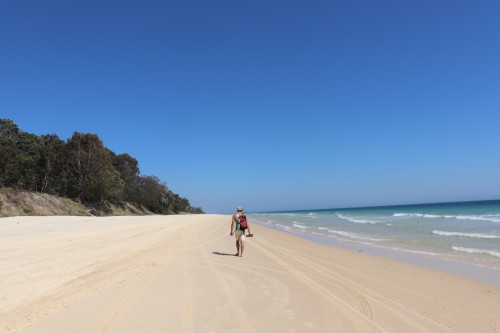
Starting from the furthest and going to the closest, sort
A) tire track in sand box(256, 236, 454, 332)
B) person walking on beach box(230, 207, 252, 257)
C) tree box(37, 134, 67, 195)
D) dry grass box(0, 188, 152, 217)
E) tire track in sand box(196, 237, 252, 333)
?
tree box(37, 134, 67, 195) → dry grass box(0, 188, 152, 217) → person walking on beach box(230, 207, 252, 257) → tire track in sand box(256, 236, 454, 332) → tire track in sand box(196, 237, 252, 333)

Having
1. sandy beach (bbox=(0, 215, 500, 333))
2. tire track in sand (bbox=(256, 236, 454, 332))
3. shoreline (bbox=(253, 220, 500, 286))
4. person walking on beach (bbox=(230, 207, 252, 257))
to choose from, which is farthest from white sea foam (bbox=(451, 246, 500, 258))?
person walking on beach (bbox=(230, 207, 252, 257))

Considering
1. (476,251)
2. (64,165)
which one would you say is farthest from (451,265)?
(64,165)

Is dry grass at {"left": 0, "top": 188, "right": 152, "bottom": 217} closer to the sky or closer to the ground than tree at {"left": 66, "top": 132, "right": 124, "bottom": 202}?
closer to the ground

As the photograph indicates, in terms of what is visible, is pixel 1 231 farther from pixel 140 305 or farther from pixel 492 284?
pixel 492 284

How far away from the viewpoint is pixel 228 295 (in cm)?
648

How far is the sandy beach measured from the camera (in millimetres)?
4949

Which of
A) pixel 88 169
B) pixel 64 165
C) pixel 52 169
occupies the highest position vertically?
pixel 64 165

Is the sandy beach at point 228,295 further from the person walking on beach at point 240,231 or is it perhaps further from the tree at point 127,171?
the tree at point 127,171

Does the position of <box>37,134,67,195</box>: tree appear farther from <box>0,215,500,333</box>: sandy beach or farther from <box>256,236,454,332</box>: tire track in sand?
<box>256,236,454,332</box>: tire track in sand

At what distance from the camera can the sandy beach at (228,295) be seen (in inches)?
195

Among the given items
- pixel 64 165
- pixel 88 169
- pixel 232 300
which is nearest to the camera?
pixel 232 300

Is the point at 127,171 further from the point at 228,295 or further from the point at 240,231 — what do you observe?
the point at 228,295

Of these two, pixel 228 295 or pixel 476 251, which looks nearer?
pixel 228 295

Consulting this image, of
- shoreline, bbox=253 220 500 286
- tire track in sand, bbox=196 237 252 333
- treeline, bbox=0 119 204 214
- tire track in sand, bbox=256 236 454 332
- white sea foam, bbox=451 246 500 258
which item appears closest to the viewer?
tire track in sand, bbox=196 237 252 333
